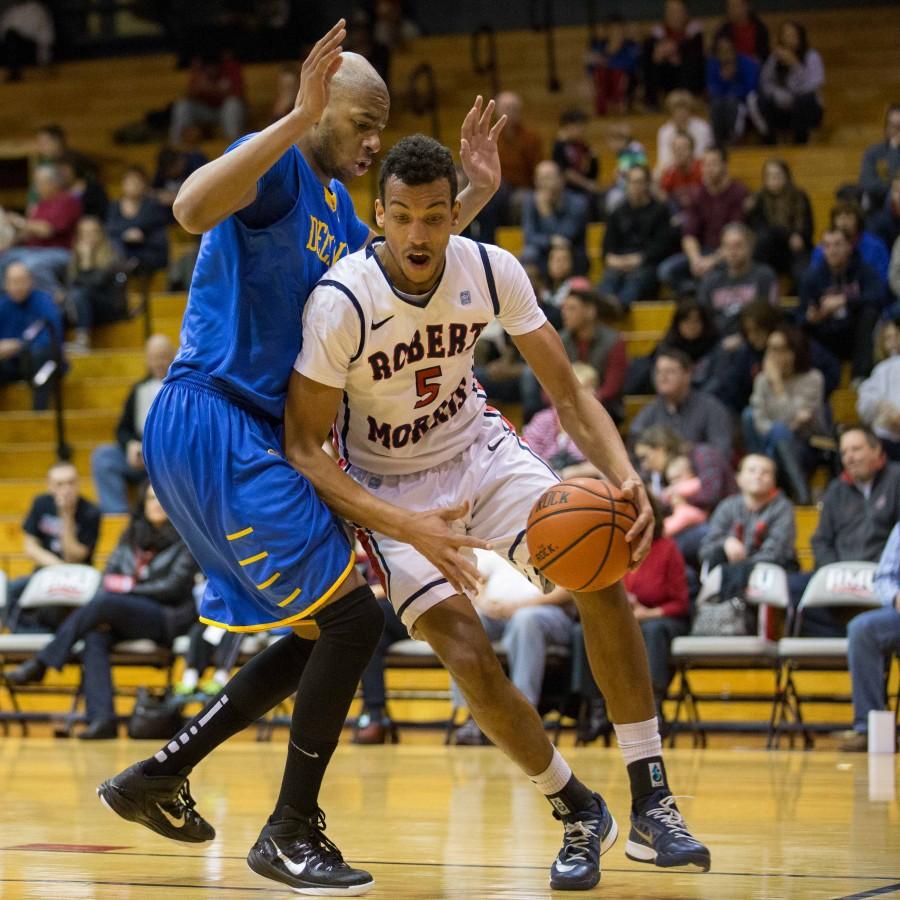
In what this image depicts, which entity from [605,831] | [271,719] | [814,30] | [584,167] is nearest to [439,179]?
[605,831]

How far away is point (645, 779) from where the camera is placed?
13.9ft

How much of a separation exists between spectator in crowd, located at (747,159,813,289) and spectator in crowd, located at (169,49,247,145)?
627 centimetres

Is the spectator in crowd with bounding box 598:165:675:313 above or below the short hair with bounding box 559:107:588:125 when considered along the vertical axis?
below

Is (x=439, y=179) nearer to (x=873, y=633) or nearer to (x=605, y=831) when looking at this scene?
(x=605, y=831)

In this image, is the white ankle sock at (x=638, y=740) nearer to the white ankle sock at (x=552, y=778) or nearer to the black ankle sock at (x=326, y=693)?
the white ankle sock at (x=552, y=778)

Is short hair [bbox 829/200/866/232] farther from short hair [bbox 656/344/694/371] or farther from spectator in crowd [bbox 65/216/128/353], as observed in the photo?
spectator in crowd [bbox 65/216/128/353]

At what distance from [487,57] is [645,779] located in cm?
1413

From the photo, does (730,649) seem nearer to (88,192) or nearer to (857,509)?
(857,509)

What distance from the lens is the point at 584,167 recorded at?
14148 millimetres

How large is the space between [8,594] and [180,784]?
6.69 m

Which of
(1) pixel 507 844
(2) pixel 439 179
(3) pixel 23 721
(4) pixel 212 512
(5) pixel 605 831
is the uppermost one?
(2) pixel 439 179

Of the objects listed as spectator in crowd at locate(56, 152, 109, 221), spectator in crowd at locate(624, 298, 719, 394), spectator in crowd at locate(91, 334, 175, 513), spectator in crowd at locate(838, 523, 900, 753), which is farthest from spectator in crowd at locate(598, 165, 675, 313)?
spectator in crowd at locate(56, 152, 109, 221)

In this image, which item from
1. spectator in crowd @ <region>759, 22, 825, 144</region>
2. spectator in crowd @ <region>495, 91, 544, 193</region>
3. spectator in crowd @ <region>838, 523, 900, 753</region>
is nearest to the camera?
spectator in crowd @ <region>838, 523, 900, 753</region>

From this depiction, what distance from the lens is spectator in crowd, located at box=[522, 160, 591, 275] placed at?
12.9 m
